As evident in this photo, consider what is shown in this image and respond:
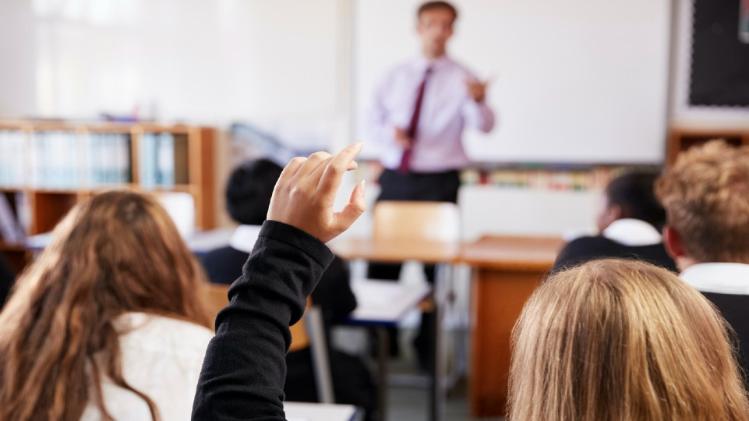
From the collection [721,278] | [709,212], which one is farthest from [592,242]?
[721,278]

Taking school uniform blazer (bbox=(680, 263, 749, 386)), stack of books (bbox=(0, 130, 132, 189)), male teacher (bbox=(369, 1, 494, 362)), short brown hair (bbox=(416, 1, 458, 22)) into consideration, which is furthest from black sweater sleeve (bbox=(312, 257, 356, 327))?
stack of books (bbox=(0, 130, 132, 189))

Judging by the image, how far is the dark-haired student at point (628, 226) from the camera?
84.3 inches

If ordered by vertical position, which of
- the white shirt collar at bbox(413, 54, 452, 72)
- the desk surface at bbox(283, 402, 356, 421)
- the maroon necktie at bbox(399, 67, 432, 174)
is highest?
the white shirt collar at bbox(413, 54, 452, 72)

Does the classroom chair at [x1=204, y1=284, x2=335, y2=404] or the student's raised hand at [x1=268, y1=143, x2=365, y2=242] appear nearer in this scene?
the student's raised hand at [x1=268, y1=143, x2=365, y2=242]

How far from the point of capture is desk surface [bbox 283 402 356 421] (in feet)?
4.91

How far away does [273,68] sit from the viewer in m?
5.33

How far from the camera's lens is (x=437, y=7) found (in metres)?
5.07

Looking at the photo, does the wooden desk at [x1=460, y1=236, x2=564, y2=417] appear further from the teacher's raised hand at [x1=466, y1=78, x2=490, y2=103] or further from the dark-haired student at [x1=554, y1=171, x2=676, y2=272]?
the teacher's raised hand at [x1=466, y1=78, x2=490, y2=103]

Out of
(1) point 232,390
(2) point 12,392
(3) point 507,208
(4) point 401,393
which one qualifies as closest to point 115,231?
(2) point 12,392

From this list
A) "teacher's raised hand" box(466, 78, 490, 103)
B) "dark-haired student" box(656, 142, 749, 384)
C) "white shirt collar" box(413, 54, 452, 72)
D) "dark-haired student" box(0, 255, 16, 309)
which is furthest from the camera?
"white shirt collar" box(413, 54, 452, 72)

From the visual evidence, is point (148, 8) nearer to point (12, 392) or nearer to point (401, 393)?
point (401, 393)

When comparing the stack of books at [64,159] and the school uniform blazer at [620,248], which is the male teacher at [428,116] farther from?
the school uniform blazer at [620,248]

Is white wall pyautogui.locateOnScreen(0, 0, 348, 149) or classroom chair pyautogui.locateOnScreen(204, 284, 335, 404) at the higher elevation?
white wall pyautogui.locateOnScreen(0, 0, 348, 149)

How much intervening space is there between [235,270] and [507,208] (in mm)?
2992
